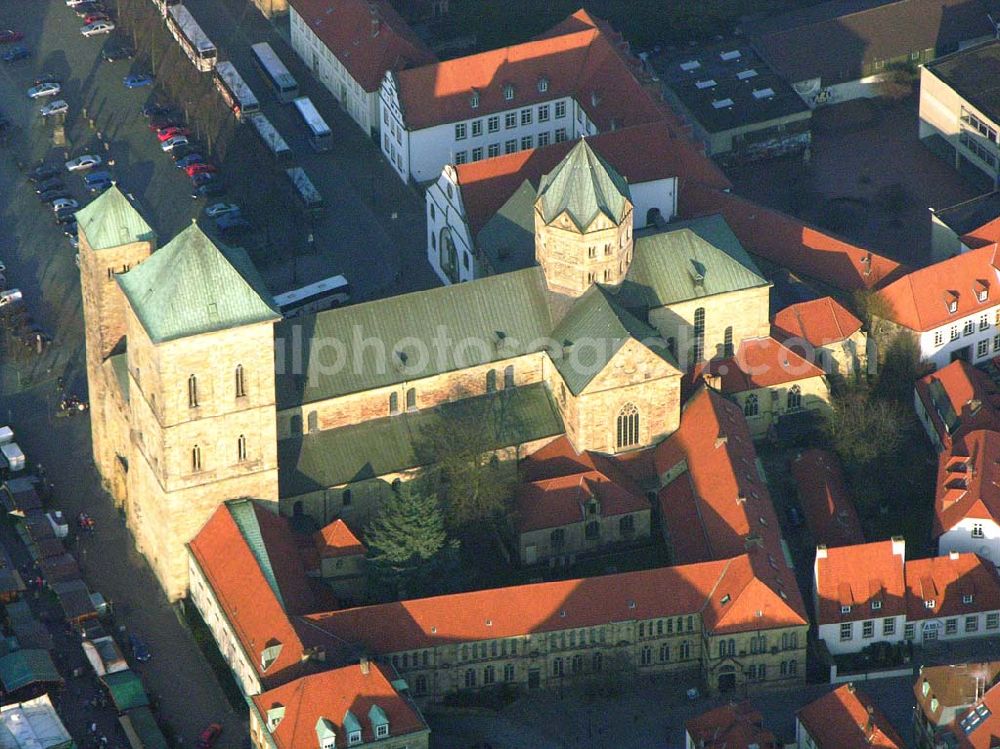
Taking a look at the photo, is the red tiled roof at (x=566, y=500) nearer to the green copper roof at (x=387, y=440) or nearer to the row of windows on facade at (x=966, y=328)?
the green copper roof at (x=387, y=440)

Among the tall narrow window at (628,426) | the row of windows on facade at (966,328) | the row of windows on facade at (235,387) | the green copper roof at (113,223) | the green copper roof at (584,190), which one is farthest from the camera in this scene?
the row of windows on facade at (966,328)

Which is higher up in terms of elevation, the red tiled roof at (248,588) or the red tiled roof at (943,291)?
the red tiled roof at (943,291)

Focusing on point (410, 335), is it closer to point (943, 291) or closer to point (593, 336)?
point (593, 336)

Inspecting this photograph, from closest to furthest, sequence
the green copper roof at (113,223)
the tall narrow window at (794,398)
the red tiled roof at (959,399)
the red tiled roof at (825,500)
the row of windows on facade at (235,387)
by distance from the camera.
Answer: the row of windows on facade at (235,387), the green copper roof at (113,223), the red tiled roof at (825,500), the red tiled roof at (959,399), the tall narrow window at (794,398)

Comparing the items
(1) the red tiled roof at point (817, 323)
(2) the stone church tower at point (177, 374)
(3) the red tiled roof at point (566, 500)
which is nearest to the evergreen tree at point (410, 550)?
(3) the red tiled roof at point (566, 500)

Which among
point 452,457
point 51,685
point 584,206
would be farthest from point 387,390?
point 51,685

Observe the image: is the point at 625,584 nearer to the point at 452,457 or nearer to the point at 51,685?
the point at 452,457

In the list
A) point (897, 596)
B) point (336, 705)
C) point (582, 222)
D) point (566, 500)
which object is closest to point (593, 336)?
point (582, 222)
